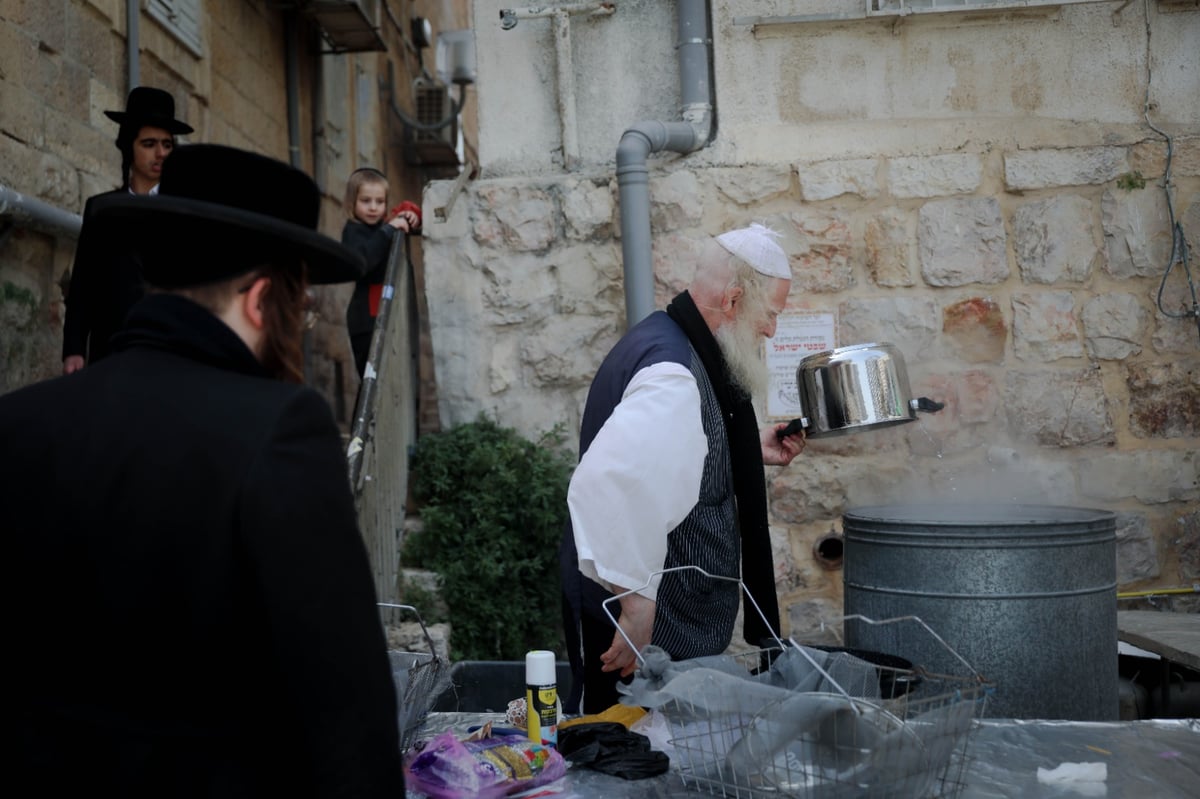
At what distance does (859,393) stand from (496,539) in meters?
2.05

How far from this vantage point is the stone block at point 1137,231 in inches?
197

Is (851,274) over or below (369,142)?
below

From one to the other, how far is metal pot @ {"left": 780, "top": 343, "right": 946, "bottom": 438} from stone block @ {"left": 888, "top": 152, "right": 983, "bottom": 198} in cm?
178

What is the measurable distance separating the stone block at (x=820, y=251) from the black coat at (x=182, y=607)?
3.90m

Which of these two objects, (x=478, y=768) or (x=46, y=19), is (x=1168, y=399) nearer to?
(x=478, y=768)

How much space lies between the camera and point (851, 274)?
16.8 feet

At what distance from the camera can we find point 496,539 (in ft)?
16.5

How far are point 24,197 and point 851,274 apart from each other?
3345 millimetres

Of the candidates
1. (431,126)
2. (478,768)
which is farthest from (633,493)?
(431,126)

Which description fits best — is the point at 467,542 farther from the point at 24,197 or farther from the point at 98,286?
the point at 24,197

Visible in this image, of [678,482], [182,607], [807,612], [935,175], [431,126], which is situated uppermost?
[431,126]

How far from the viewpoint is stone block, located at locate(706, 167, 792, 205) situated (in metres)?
5.15

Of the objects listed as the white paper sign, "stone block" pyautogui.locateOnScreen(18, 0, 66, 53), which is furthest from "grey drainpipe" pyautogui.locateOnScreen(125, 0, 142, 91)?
the white paper sign

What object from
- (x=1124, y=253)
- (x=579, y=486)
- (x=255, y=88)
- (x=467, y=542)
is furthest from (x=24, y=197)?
(x=1124, y=253)
